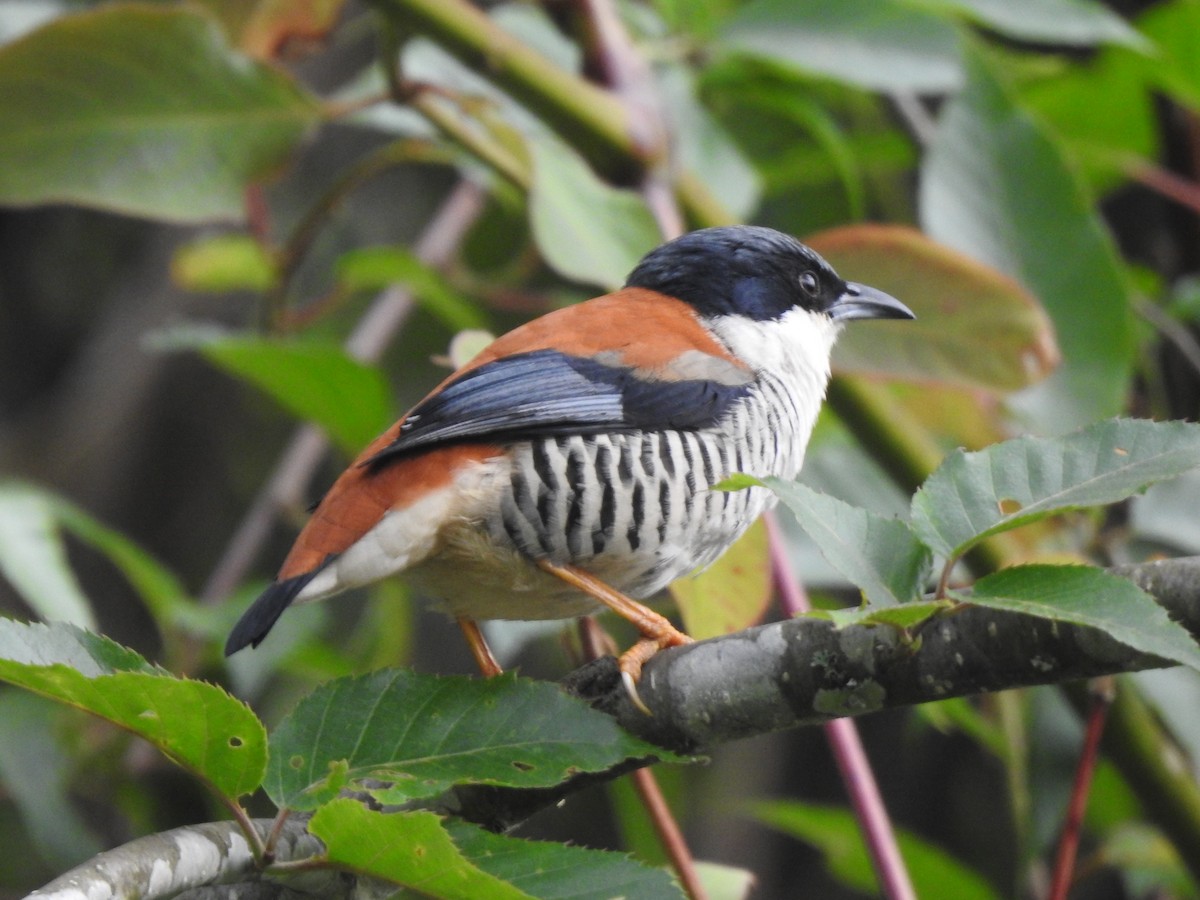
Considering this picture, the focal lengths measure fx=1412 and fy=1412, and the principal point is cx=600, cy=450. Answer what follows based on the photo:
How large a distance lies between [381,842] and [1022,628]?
73cm

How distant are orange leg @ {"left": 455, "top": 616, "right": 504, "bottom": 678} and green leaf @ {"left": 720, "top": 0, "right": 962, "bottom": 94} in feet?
5.87

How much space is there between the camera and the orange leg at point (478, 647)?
266cm

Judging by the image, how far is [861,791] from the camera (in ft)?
8.39

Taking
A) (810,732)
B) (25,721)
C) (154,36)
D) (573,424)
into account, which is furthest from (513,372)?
(810,732)

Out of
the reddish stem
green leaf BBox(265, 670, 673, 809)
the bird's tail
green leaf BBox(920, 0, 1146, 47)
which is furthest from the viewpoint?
green leaf BBox(920, 0, 1146, 47)

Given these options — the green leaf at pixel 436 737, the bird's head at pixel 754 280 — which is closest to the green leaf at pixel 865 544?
the green leaf at pixel 436 737

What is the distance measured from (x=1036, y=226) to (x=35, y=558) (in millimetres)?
2651

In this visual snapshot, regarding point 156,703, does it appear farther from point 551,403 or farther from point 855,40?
point 855,40

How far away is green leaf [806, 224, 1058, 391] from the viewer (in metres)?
3.06

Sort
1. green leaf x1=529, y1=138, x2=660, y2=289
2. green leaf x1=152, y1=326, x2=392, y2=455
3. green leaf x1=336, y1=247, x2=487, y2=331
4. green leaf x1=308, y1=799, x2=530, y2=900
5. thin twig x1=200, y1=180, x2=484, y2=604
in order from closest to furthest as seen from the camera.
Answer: green leaf x1=308, y1=799, x2=530, y2=900, green leaf x1=529, y1=138, x2=660, y2=289, green leaf x1=152, y1=326, x2=392, y2=455, green leaf x1=336, y1=247, x2=487, y2=331, thin twig x1=200, y1=180, x2=484, y2=604

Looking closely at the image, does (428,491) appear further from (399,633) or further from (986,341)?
(399,633)

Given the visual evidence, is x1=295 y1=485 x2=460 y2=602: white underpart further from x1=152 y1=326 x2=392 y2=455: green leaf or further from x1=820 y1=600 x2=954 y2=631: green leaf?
x1=152 y1=326 x2=392 y2=455: green leaf

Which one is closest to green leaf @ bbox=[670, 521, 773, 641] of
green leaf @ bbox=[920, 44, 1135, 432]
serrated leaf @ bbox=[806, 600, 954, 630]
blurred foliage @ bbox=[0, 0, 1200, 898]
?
blurred foliage @ bbox=[0, 0, 1200, 898]

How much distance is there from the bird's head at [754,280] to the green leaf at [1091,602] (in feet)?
5.56
